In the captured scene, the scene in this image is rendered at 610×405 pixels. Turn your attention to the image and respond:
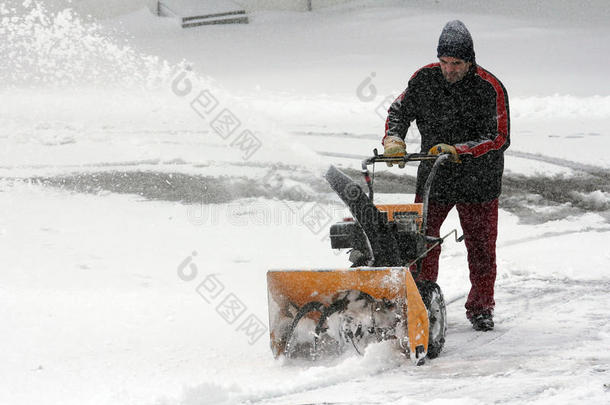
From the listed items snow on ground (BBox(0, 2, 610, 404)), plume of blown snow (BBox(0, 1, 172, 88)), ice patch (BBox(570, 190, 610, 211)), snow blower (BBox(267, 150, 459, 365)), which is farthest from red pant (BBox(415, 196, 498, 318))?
plume of blown snow (BBox(0, 1, 172, 88))

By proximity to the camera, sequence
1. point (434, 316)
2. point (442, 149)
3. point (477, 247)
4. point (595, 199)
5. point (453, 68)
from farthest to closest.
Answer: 1. point (595, 199)
2. point (477, 247)
3. point (453, 68)
4. point (442, 149)
5. point (434, 316)

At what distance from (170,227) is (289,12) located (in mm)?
14691

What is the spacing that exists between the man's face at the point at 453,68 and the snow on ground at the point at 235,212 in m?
1.50

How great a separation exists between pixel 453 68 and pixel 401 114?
1.57ft

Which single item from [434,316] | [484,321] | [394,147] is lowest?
[484,321]

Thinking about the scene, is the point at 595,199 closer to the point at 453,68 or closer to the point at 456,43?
the point at 453,68

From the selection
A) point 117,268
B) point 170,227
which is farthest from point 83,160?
point 117,268

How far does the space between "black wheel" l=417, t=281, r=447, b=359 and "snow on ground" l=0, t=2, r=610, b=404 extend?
0.14m

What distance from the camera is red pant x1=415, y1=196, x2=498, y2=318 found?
5.01 meters

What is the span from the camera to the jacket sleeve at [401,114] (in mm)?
5043

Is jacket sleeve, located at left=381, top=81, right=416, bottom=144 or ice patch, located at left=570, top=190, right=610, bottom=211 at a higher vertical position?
jacket sleeve, located at left=381, top=81, right=416, bottom=144

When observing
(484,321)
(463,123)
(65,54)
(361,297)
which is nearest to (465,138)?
(463,123)

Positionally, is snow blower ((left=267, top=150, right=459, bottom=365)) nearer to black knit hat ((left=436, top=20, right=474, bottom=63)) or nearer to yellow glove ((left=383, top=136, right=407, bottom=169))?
yellow glove ((left=383, top=136, right=407, bottom=169))

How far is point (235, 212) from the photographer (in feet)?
26.9
